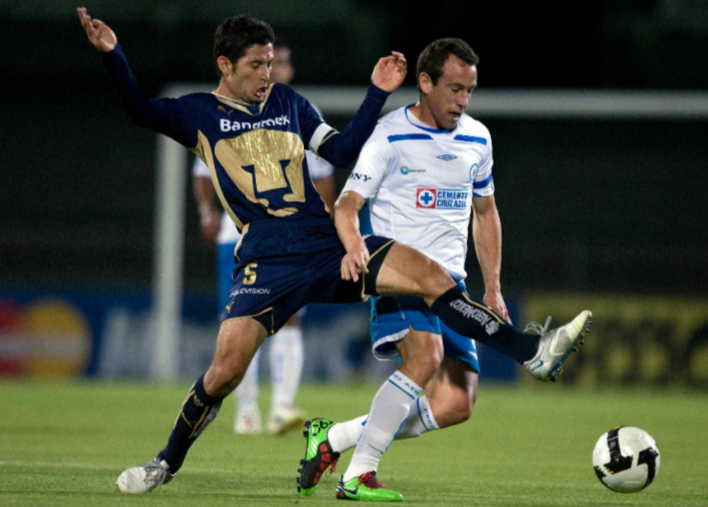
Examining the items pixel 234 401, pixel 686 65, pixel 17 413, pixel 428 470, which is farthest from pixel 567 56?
pixel 428 470

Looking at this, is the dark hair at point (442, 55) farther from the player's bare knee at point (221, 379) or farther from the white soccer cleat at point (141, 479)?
the white soccer cleat at point (141, 479)

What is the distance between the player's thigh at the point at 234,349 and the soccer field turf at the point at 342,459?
1.57ft

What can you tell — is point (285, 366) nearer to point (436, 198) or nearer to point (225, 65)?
point (436, 198)

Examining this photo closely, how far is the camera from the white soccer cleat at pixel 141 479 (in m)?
4.46

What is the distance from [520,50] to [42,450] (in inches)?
609

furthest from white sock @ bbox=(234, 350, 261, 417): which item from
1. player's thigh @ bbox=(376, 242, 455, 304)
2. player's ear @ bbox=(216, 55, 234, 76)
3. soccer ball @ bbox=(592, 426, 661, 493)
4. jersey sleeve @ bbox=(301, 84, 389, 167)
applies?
soccer ball @ bbox=(592, 426, 661, 493)

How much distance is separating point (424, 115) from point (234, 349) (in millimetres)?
1405

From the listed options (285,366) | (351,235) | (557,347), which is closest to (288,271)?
(351,235)

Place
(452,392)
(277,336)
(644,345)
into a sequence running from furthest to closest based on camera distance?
1. (644,345)
2. (277,336)
3. (452,392)

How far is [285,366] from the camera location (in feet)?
25.7

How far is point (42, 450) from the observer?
622cm

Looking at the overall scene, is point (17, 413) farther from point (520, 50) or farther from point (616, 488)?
point (520, 50)

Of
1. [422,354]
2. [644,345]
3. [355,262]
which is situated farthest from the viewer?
[644,345]

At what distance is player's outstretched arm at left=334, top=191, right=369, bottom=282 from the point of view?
14.5ft
